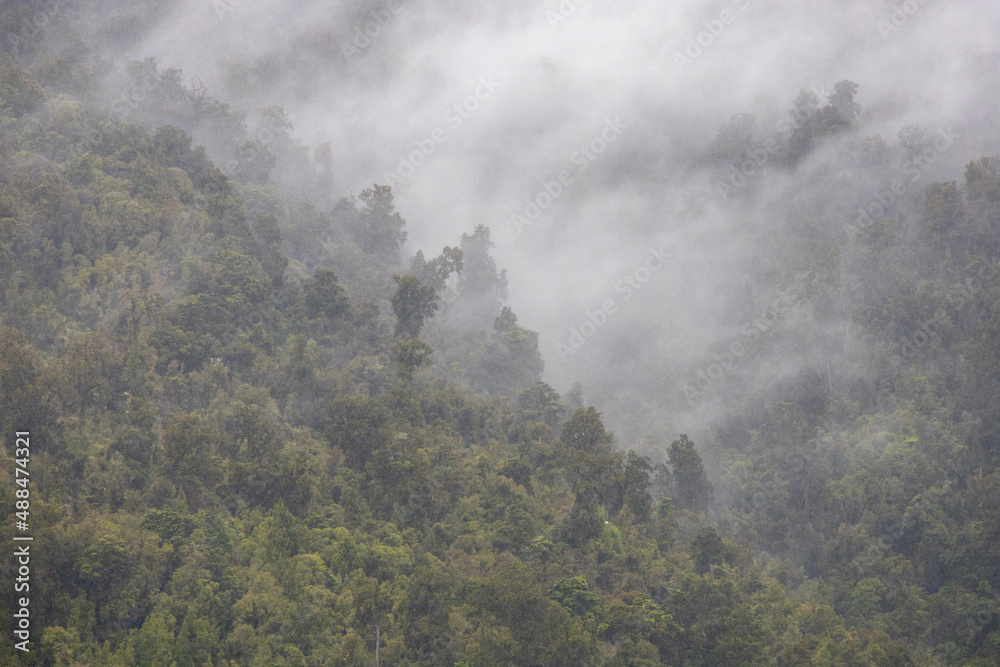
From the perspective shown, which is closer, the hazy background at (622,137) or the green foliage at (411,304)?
the green foliage at (411,304)

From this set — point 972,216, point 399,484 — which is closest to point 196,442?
point 399,484

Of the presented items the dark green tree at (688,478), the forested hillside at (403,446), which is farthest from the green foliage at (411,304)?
A: the dark green tree at (688,478)

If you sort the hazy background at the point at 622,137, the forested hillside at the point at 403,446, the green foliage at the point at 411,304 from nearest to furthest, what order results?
1. the forested hillside at the point at 403,446
2. the green foliage at the point at 411,304
3. the hazy background at the point at 622,137

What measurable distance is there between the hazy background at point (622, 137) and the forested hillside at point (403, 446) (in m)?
2.68

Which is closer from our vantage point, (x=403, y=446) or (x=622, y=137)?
(x=403, y=446)

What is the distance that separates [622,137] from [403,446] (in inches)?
2281

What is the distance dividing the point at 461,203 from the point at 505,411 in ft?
136

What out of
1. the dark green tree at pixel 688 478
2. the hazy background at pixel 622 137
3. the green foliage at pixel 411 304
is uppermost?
the hazy background at pixel 622 137

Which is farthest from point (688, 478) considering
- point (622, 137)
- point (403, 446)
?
point (622, 137)

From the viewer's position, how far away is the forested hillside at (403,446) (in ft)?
101

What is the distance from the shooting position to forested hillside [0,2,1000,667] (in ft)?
101

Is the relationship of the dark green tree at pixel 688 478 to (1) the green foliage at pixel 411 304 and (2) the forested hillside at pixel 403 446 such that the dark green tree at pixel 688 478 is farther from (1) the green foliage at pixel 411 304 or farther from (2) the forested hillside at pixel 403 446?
(1) the green foliage at pixel 411 304

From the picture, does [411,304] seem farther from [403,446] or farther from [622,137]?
[622,137]

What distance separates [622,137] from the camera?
297 feet
